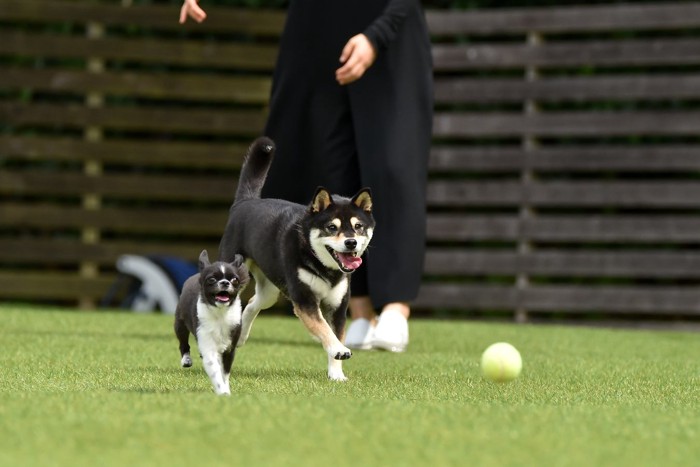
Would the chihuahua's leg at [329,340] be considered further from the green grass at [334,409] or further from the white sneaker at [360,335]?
the white sneaker at [360,335]

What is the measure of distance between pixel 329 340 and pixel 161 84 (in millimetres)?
4338

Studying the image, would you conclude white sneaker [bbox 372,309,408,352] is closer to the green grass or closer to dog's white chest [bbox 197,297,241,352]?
the green grass

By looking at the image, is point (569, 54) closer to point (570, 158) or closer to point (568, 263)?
point (570, 158)

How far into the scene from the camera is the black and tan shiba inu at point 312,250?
3.75 meters

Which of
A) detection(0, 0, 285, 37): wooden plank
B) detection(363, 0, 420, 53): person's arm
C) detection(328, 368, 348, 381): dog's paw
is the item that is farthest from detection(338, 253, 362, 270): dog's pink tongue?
detection(0, 0, 285, 37): wooden plank

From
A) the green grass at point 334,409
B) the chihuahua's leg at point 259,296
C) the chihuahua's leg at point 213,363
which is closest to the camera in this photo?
the green grass at point 334,409

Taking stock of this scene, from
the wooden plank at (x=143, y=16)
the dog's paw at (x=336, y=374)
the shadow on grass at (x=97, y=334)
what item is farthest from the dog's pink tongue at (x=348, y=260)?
the wooden plank at (x=143, y=16)

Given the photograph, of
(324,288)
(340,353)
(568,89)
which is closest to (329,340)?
(340,353)

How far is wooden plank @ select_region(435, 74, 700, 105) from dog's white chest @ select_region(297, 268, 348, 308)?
12.3ft

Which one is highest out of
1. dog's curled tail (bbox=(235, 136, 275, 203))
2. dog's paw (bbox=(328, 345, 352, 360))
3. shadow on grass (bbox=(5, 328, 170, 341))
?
dog's curled tail (bbox=(235, 136, 275, 203))

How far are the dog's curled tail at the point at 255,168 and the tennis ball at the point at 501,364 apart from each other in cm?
106

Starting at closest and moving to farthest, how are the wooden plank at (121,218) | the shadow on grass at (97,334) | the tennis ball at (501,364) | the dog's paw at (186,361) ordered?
the tennis ball at (501,364)
the dog's paw at (186,361)
the shadow on grass at (97,334)
the wooden plank at (121,218)

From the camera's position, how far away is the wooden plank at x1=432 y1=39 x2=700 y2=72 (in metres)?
7.21

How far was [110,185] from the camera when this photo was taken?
7.82 metres
